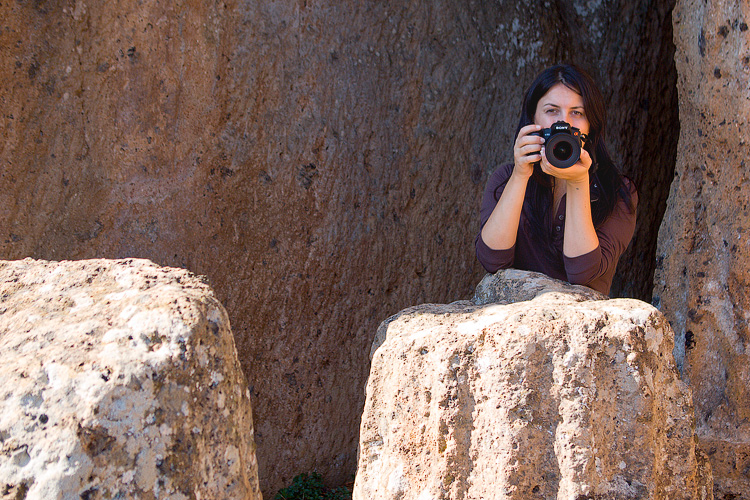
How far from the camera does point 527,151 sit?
1.77 meters

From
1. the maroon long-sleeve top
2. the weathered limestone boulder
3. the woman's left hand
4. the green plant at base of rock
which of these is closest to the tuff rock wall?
the green plant at base of rock

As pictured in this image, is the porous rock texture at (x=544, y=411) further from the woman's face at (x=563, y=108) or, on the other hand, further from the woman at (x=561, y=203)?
the woman's face at (x=563, y=108)

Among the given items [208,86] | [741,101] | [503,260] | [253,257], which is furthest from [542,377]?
[208,86]

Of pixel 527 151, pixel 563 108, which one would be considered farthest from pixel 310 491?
pixel 563 108

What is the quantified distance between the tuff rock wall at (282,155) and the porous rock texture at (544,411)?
1.04 metres

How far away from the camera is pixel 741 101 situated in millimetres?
1934

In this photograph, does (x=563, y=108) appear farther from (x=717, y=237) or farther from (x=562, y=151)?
(x=717, y=237)

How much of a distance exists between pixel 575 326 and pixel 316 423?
4.55 ft

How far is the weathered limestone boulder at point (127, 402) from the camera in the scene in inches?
45.5

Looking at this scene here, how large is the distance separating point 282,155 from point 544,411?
4.70 ft

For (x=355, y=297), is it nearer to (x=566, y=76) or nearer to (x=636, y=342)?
(x=566, y=76)

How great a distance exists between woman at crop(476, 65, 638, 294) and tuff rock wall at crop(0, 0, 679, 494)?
0.64 meters

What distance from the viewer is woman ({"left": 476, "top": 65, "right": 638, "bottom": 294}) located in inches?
70.2

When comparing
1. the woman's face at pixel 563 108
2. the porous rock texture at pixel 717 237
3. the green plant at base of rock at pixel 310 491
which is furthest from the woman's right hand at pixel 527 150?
the green plant at base of rock at pixel 310 491
